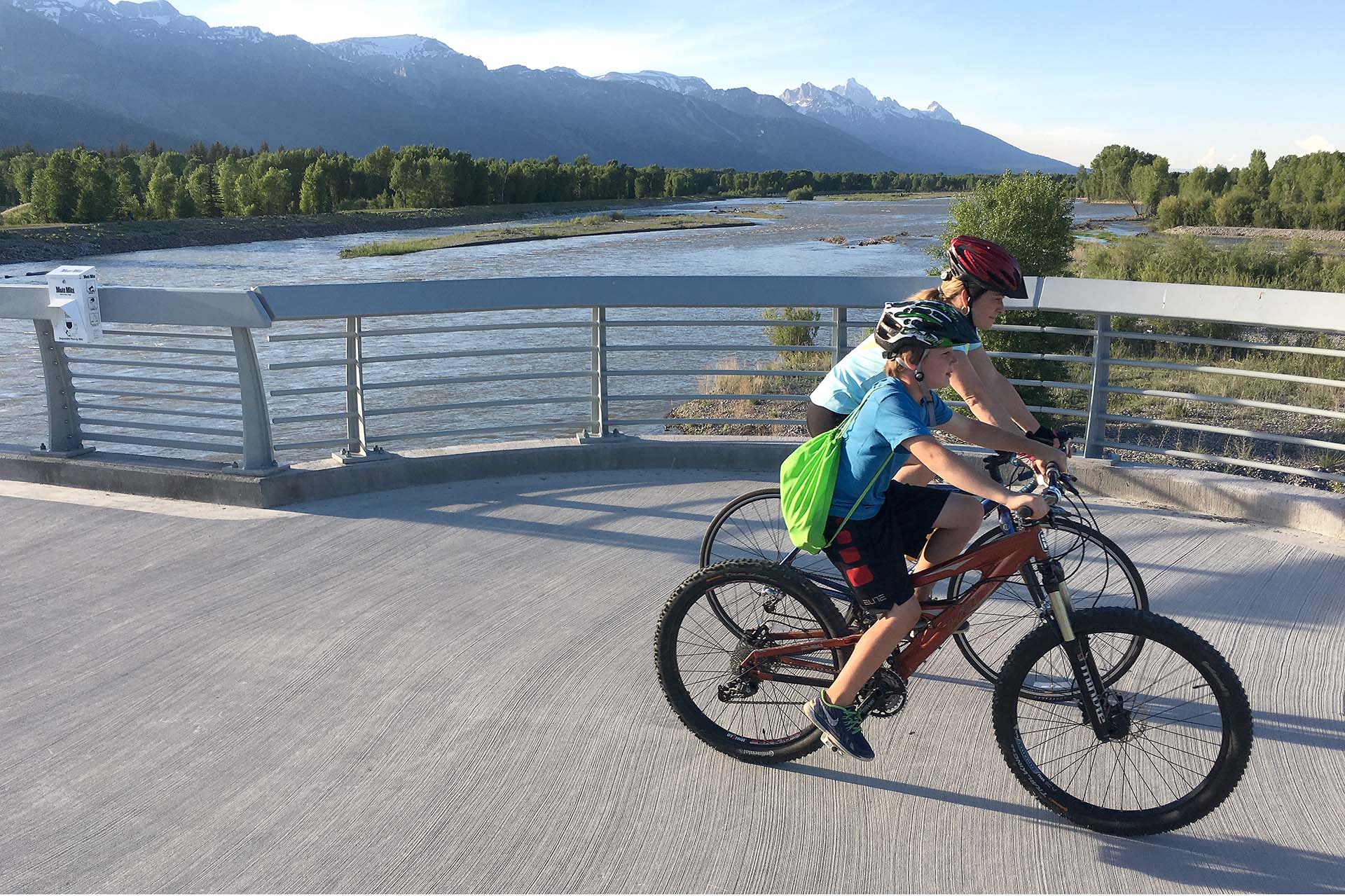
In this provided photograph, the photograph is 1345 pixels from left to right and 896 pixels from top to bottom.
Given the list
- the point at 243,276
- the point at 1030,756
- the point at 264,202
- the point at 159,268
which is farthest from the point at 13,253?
the point at 1030,756

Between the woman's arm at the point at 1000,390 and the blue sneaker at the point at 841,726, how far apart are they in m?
1.25

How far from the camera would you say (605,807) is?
3.57 meters

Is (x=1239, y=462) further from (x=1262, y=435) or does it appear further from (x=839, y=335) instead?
(x=839, y=335)

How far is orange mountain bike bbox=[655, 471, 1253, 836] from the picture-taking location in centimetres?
332

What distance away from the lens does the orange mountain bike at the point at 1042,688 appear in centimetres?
332

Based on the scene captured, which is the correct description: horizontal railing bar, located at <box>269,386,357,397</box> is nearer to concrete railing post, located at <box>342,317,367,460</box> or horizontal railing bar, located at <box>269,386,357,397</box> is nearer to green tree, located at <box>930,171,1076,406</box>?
concrete railing post, located at <box>342,317,367,460</box>

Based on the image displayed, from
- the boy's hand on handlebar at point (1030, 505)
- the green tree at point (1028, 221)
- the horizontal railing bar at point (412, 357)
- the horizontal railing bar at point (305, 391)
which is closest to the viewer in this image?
the boy's hand on handlebar at point (1030, 505)

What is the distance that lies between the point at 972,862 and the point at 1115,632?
0.83m

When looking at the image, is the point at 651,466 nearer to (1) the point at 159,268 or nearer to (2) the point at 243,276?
(2) the point at 243,276

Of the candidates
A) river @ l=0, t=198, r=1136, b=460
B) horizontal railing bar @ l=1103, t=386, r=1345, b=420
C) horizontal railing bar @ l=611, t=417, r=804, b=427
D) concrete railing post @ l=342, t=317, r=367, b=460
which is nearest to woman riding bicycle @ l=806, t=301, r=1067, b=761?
horizontal railing bar @ l=611, t=417, r=804, b=427

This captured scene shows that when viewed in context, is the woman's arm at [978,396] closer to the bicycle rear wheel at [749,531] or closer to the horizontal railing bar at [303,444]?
the bicycle rear wheel at [749,531]

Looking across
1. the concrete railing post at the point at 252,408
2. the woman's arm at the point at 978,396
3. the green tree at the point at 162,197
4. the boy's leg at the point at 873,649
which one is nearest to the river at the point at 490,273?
the concrete railing post at the point at 252,408

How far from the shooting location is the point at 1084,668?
11.1 feet

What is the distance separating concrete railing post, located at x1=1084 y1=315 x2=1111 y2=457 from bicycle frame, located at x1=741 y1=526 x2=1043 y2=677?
3.67 m
